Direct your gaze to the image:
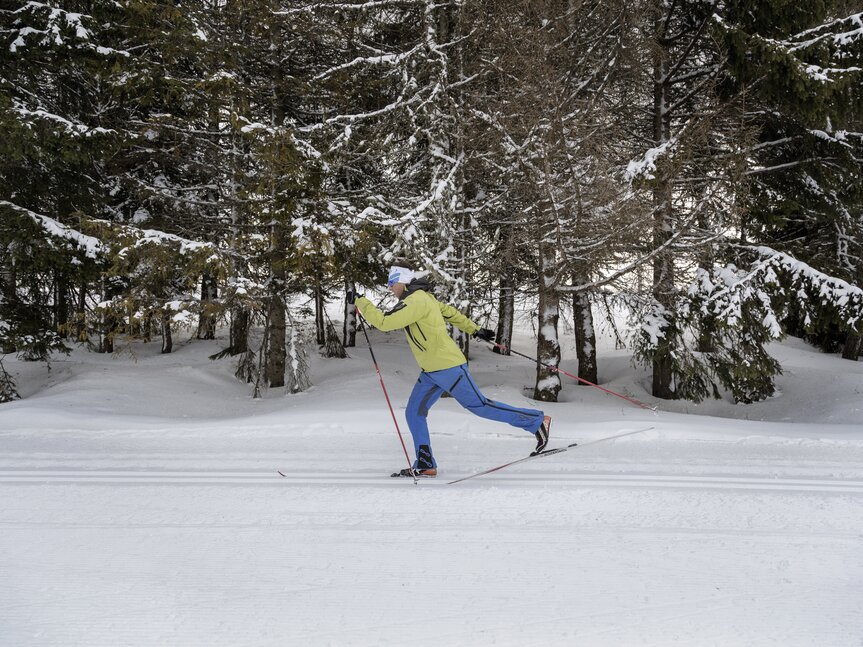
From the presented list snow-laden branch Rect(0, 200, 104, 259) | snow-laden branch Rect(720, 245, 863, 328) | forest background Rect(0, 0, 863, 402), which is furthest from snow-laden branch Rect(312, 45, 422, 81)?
snow-laden branch Rect(720, 245, 863, 328)

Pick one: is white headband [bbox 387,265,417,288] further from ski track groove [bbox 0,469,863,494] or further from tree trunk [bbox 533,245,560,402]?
tree trunk [bbox 533,245,560,402]

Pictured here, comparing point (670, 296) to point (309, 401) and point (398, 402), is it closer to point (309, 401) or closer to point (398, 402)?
Answer: point (398, 402)

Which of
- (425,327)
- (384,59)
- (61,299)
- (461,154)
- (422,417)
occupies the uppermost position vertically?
(384,59)

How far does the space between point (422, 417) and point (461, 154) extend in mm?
5904

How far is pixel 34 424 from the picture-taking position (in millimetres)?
7320

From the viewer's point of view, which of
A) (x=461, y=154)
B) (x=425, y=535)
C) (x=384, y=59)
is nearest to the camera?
(x=425, y=535)

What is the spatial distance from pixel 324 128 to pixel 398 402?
4963 mm

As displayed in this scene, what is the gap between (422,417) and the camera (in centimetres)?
550

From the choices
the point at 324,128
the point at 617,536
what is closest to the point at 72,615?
the point at 617,536

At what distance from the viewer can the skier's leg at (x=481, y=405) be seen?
5.50 metres

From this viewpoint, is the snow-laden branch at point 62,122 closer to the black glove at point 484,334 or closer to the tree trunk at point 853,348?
the black glove at point 484,334

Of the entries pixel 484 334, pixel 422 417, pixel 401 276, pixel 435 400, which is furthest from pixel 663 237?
pixel 422 417

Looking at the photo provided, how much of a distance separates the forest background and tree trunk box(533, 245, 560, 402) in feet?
0.14

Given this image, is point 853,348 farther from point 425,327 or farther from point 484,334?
point 425,327
